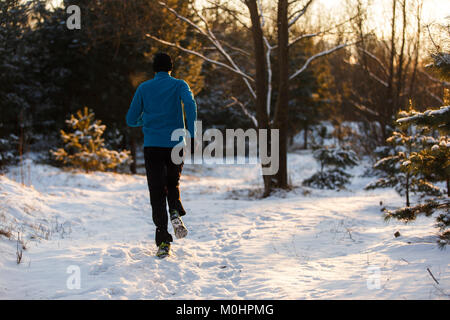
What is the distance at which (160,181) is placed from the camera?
13.0 feet

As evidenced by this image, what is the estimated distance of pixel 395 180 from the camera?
766cm

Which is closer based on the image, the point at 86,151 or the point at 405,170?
the point at 405,170

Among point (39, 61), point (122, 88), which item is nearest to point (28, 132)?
point (39, 61)

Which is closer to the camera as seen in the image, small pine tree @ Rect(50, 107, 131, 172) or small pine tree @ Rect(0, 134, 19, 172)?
small pine tree @ Rect(50, 107, 131, 172)

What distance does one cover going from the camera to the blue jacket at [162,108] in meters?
3.92

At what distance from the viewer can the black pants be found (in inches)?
155

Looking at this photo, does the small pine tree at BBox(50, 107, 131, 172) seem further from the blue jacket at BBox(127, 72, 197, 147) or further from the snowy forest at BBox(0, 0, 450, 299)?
the blue jacket at BBox(127, 72, 197, 147)

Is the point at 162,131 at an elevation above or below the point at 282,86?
below

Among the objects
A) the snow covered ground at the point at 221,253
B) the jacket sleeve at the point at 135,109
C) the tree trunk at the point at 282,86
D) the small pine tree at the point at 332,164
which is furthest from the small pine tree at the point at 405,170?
the jacket sleeve at the point at 135,109

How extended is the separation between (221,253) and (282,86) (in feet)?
18.9

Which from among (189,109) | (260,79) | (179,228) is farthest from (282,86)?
(179,228)

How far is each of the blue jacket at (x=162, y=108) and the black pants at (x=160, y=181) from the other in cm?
11

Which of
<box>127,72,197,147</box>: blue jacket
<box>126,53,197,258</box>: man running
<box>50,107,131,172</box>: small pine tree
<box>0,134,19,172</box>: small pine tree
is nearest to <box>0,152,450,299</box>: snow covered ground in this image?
<box>126,53,197,258</box>: man running

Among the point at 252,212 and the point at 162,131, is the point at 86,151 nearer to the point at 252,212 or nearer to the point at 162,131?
the point at 252,212
